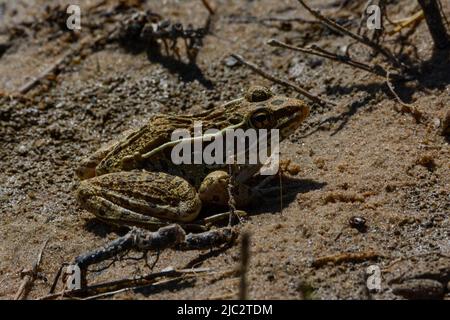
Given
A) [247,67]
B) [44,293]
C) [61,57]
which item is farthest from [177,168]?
[61,57]

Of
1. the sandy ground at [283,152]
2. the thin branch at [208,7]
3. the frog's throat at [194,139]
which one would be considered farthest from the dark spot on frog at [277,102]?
the thin branch at [208,7]

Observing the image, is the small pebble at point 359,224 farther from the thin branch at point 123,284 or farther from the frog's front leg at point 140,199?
the frog's front leg at point 140,199

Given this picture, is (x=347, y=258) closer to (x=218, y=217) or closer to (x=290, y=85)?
(x=218, y=217)

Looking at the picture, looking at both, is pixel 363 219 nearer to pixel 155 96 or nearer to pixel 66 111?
pixel 155 96

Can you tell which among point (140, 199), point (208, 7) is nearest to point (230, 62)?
point (208, 7)

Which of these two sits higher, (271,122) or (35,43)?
(35,43)

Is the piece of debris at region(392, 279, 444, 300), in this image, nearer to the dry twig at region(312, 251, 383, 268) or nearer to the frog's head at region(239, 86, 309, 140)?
the dry twig at region(312, 251, 383, 268)
